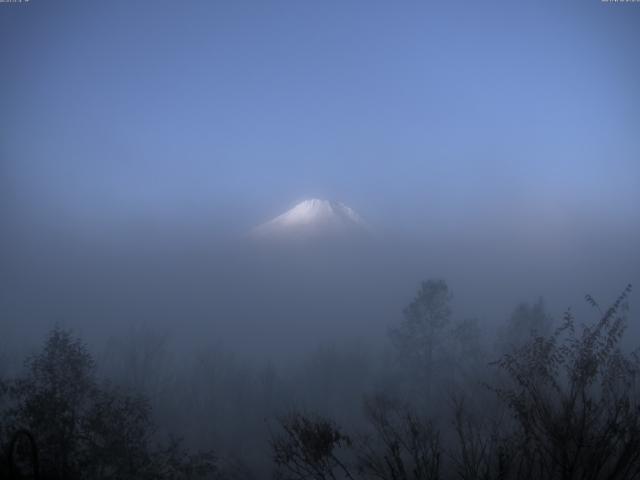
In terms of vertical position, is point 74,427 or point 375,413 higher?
A: point 74,427

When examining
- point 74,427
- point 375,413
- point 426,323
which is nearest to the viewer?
point 375,413

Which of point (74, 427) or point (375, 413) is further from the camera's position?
point (74, 427)

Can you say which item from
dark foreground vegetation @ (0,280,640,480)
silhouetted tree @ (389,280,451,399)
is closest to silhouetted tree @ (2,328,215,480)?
dark foreground vegetation @ (0,280,640,480)

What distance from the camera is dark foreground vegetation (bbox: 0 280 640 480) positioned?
28.1 feet

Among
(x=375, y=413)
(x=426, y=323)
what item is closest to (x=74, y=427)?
(x=375, y=413)

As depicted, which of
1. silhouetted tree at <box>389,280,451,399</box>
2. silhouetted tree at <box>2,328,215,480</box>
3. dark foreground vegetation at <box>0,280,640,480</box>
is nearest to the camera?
dark foreground vegetation at <box>0,280,640,480</box>

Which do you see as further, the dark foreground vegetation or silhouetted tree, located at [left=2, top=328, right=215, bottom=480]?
silhouetted tree, located at [left=2, top=328, right=215, bottom=480]

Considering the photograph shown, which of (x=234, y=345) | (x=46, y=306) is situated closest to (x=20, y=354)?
(x=234, y=345)

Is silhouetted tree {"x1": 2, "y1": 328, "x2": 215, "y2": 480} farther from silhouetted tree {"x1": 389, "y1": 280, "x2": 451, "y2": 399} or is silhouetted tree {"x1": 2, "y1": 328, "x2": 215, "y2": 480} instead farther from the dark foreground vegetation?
silhouetted tree {"x1": 389, "y1": 280, "x2": 451, "y2": 399}

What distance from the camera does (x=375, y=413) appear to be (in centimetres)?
1038

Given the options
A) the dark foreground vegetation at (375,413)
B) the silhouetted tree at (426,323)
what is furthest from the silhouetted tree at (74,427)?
the silhouetted tree at (426,323)

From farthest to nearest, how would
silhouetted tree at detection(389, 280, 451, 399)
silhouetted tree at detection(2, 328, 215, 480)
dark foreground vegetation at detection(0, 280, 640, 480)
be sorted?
silhouetted tree at detection(389, 280, 451, 399), silhouetted tree at detection(2, 328, 215, 480), dark foreground vegetation at detection(0, 280, 640, 480)

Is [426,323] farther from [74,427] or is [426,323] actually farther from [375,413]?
[74,427]

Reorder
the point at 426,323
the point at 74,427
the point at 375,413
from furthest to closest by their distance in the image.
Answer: the point at 426,323 < the point at 74,427 < the point at 375,413
